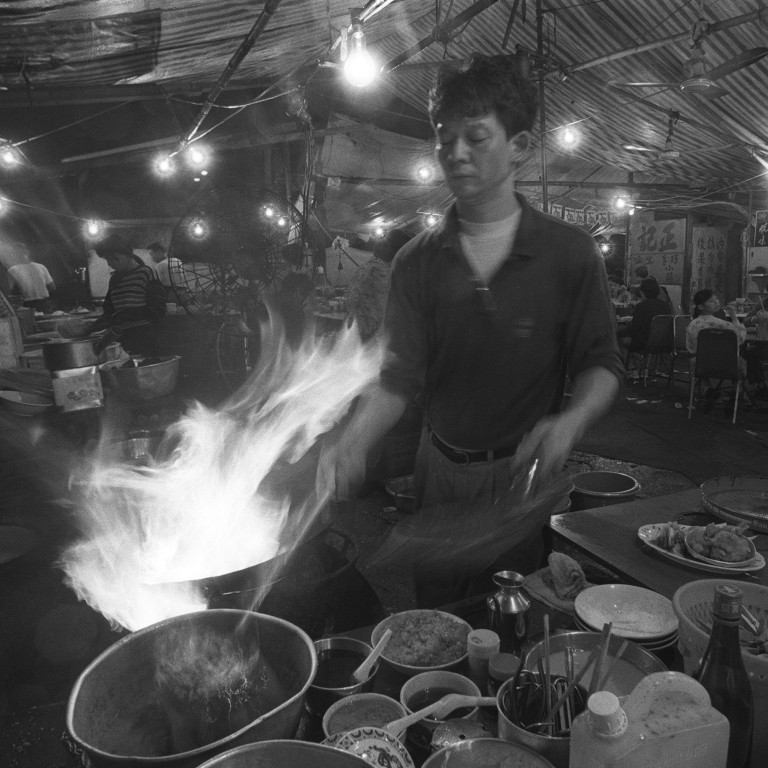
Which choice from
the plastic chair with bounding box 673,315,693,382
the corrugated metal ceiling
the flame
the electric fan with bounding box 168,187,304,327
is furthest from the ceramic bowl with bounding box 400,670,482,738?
the plastic chair with bounding box 673,315,693,382

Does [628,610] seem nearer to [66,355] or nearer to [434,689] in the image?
[434,689]

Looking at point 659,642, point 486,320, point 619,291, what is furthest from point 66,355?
point 619,291

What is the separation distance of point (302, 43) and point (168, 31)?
1988mm

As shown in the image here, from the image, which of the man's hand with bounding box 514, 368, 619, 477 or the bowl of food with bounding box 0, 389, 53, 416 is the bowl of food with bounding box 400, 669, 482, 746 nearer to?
the man's hand with bounding box 514, 368, 619, 477

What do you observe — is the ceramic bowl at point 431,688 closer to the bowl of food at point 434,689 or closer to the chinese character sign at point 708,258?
the bowl of food at point 434,689

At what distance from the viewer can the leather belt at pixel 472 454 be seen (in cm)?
254

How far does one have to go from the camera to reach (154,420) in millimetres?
5883

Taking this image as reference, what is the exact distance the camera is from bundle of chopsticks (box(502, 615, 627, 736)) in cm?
130

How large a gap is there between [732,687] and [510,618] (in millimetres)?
599

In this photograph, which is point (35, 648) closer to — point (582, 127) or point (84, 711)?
point (84, 711)

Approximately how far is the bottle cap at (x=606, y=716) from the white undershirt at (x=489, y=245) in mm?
1669

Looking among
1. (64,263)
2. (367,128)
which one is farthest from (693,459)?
(64,263)

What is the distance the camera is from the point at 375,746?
49.6 inches

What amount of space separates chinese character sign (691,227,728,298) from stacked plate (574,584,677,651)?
15.9 metres
